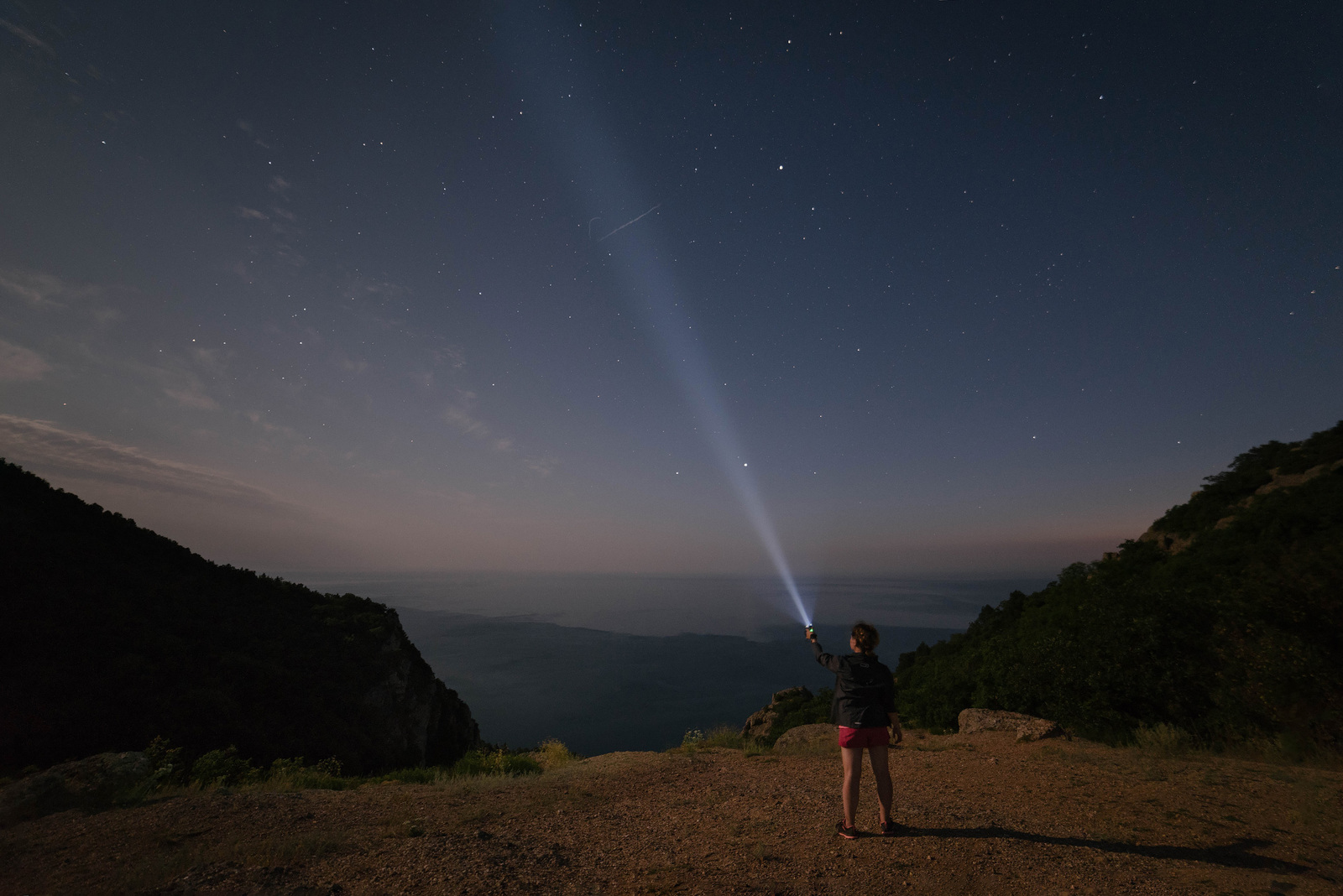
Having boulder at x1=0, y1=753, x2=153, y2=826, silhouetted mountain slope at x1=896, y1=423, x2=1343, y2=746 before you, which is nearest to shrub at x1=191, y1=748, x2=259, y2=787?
boulder at x1=0, y1=753, x2=153, y2=826

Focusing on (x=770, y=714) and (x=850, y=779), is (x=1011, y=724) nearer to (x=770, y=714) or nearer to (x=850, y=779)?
(x=850, y=779)

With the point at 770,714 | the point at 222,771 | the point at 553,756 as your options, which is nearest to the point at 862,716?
the point at 553,756

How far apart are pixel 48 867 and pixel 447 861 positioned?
4.23 meters

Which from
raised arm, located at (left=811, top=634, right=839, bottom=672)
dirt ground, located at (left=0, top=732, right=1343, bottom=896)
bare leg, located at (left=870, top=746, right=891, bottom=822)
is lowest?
dirt ground, located at (left=0, top=732, right=1343, bottom=896)

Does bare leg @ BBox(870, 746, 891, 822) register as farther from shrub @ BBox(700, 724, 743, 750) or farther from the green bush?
the green bush

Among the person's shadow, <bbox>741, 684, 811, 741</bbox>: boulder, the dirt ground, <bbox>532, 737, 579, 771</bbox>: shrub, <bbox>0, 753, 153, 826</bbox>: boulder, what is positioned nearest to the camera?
the dirt ground

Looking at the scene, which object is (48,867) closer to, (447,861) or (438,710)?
(447,861)

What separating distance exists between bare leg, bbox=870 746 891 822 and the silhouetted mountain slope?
1015 cm

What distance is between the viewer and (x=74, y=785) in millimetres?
7496

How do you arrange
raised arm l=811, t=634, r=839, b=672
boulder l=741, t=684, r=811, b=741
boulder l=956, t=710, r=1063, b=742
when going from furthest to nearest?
boulder l=741, t=684, r=811, b=741
boulder l=956, t=710, r=1063, b=742
raised arm l=811, t=634, r=839, b=672

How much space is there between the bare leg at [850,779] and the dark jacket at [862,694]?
1.10ft

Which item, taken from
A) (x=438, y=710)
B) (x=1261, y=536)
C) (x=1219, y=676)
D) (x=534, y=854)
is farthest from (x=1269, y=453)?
(x=438, y=710)

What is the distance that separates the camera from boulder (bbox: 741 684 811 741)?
34469 millimetres

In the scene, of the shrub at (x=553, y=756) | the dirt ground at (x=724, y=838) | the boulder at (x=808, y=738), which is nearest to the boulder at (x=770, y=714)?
the boulder at (x=808, y=738)
